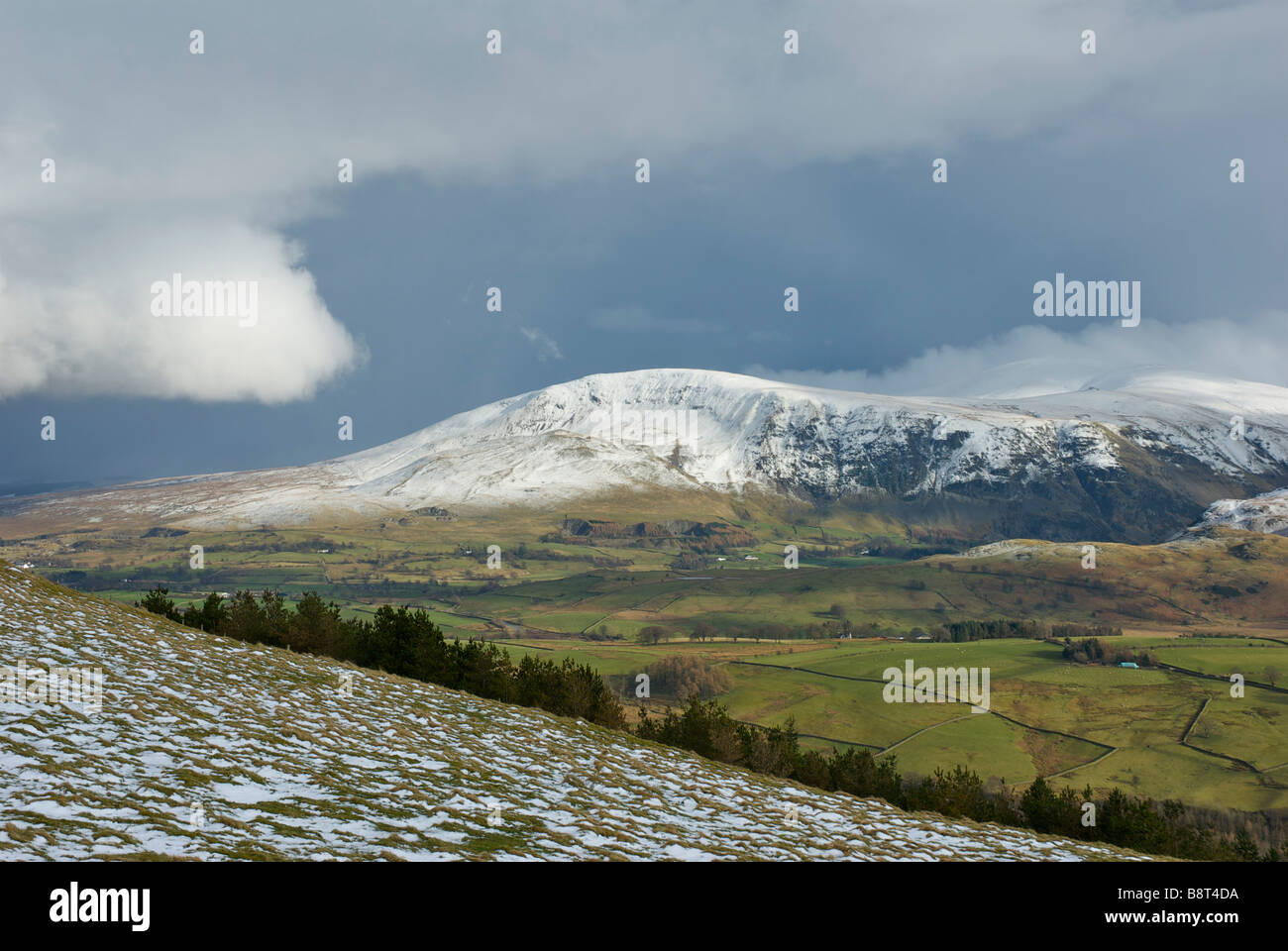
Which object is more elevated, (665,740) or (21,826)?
(21,826)

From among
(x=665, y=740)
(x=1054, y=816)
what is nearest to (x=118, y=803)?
(x=665, y=740)

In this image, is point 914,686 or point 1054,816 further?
point 914,686

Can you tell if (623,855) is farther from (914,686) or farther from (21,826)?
(914,686)
